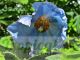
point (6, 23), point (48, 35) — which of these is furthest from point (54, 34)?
point (6, 23)

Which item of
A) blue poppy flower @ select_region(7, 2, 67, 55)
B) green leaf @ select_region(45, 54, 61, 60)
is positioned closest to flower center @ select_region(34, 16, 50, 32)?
blue poppy flower @ select_region(7, 2, 67, 55)

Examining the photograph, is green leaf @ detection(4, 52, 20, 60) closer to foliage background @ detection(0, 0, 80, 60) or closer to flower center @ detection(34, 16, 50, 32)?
foliage background @ detection(0, 0, 80, 60)

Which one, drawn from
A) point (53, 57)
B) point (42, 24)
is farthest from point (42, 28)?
point (53, 57)

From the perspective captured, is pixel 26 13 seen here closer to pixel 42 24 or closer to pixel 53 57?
pixel 42 24

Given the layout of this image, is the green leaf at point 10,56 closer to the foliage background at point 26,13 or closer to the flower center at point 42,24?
the foliage background at point 26,13

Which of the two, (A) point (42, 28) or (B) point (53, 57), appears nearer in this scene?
(B) point (53, 57)

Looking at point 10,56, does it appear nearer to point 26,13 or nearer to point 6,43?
point 6,43

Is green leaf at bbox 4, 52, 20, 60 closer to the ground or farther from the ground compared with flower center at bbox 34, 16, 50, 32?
closer to the ground
